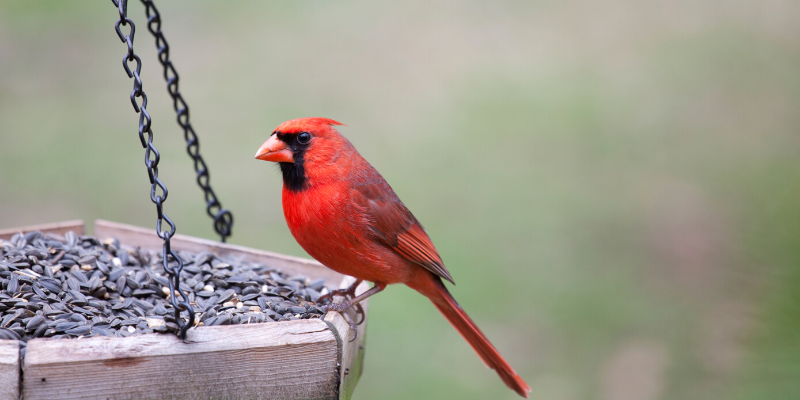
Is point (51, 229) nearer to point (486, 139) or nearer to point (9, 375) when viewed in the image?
point (9, 375)

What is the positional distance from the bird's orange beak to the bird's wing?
0.97 feet

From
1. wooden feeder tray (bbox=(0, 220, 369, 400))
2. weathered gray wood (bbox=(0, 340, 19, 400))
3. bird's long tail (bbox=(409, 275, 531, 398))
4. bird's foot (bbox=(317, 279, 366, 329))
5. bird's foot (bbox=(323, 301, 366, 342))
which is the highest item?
bird's long tail (bbox=(409, 275, 531, 398))

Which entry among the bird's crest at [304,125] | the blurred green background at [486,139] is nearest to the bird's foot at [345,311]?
the bird's crest at [304,125]

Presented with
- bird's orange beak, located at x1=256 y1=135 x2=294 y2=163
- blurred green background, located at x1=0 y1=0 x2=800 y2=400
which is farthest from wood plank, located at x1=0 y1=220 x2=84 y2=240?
blurred green background, located at x1=0 y1=0 x2=800 y2=400

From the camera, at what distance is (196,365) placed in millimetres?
2189

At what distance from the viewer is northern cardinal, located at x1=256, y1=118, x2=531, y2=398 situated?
2.79 metres

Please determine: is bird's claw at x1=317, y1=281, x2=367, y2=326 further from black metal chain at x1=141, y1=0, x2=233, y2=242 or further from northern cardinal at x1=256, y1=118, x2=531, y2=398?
black metal chain at x1=141, y1=0, x2=233, y2=242

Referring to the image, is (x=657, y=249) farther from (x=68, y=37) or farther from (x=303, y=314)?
(x=68, y=37)

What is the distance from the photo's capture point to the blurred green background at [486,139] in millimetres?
5121

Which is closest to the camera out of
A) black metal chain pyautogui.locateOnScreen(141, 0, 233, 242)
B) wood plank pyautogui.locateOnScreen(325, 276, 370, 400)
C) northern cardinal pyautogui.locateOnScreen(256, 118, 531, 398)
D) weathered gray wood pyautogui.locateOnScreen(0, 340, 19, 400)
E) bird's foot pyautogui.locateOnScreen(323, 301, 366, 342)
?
weathered gray wood pyautogui.locateOnScreen(0, 340, 19, 400)

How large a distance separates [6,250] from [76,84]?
4.06m

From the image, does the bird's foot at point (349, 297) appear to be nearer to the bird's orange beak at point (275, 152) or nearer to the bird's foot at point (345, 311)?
the bird's foot at point (345, 311)

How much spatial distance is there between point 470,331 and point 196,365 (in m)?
1.49

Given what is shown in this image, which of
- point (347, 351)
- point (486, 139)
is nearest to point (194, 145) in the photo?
point (347, 351)
